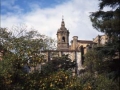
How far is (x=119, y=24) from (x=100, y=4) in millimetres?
2197

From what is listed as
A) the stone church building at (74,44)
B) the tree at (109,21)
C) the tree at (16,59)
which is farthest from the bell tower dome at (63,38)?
the tree at (109,21)

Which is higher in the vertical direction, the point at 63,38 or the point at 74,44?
the point at 63,38

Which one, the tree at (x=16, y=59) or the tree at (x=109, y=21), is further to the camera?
the tree at (x=16, y=59)

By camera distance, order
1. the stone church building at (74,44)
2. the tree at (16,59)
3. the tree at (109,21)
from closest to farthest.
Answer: the tree at (109,21), the tree at (16,59), the stone church building at (74,44)

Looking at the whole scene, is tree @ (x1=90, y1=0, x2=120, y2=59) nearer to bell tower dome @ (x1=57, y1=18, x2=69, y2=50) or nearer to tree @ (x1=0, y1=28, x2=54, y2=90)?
tree @ (x1=0, y1=28, x2=54, y2=90)

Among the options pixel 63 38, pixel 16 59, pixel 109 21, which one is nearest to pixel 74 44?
pixel 63 38

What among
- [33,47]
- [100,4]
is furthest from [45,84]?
[100,4]

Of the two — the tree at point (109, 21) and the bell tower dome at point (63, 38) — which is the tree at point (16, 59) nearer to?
the tree at point (109, 21)

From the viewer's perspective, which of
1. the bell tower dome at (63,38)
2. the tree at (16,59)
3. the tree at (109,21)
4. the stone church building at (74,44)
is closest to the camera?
the tree at (109,21)

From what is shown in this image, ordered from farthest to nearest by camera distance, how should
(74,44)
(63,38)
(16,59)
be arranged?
(74,44), (63,38), (16,59)

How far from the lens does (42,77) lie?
18.0 meters

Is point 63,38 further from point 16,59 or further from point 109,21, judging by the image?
point 109,21

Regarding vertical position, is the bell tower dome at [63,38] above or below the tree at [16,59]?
above

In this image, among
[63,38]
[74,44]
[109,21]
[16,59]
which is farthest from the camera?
[74,44]
